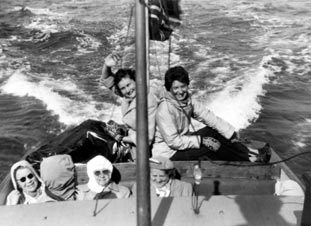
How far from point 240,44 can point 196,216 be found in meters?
10.7

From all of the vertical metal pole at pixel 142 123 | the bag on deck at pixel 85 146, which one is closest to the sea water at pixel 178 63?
the bag on deck at pixel 85 146

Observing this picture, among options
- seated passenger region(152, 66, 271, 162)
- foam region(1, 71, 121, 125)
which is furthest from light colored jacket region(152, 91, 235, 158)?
foam region(1, 71, 121, 125)

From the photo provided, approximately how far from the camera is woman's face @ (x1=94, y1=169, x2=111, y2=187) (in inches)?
128

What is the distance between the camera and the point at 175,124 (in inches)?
139

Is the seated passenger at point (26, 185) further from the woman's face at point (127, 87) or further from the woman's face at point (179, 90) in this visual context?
the woman's face at point (179, 90)

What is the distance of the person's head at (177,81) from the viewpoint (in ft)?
11.3

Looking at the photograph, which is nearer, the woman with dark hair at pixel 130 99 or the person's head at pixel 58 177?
the person's head at pixel 58 177

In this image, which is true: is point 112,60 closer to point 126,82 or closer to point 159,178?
point 126,82

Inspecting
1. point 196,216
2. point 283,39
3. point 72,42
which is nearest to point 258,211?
point 196,216

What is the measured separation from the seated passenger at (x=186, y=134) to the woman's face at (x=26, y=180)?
3.27 ft

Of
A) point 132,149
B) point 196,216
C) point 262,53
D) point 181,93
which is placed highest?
point 181,93

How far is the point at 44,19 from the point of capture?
15242 millimetres

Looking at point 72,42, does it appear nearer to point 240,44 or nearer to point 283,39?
point 240,44

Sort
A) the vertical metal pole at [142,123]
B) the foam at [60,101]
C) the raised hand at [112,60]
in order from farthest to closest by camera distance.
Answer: the foam at [60,101], the raised hand at [112,60], the vertical metal pole at [142,123]
